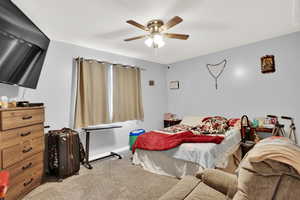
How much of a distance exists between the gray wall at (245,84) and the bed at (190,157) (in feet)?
3.68

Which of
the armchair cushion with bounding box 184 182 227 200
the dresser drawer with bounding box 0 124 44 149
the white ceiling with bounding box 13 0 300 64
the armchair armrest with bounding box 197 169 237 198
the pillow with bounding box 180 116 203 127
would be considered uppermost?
the white ceiling with bounding box 13 0 300 64

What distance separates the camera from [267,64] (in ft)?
10.6

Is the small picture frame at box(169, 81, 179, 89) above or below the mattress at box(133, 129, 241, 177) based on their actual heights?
above

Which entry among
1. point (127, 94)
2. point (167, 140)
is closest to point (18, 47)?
point (127, 94)

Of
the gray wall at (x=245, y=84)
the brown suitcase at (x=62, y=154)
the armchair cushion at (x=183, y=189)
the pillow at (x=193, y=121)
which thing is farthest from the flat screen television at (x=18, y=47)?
the gray wall at (x=245, y=84)

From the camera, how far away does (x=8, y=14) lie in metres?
1.68

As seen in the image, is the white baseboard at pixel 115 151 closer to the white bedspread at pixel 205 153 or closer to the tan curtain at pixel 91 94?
the tan curtain at pixel 91 94

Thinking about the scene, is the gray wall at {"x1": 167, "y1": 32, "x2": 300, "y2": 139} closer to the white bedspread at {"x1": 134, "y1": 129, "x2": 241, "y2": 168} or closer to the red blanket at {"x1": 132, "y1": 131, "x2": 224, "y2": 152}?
the white bedspread at {"x1": 134, "y1": 129, "x2": 241, "y2": 168}

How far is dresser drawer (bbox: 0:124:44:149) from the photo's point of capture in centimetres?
169

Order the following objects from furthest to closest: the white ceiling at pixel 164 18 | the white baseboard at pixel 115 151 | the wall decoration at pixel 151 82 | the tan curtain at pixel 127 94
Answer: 1. the wall decoration at pixel 151 82
2. the tan curtain at pixel 127 94
3. the white baseboard at pixel 115 151
4. the white ceiling at pixel 164 18

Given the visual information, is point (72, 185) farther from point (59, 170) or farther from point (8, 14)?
point (8, 14)

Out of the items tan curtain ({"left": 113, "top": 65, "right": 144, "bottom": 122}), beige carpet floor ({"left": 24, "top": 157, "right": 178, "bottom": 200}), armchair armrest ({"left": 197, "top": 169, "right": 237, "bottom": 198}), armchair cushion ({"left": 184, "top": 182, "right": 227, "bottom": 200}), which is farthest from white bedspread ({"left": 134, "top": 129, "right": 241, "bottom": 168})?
tan curtain ({"left": 113, "top": 65, "right": 144, "bottom": 122})

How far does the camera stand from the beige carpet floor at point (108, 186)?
196 cm

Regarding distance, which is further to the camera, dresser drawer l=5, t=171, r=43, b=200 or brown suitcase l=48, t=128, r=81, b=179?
brown suitcase l=48, t=128, r=81, b=179
